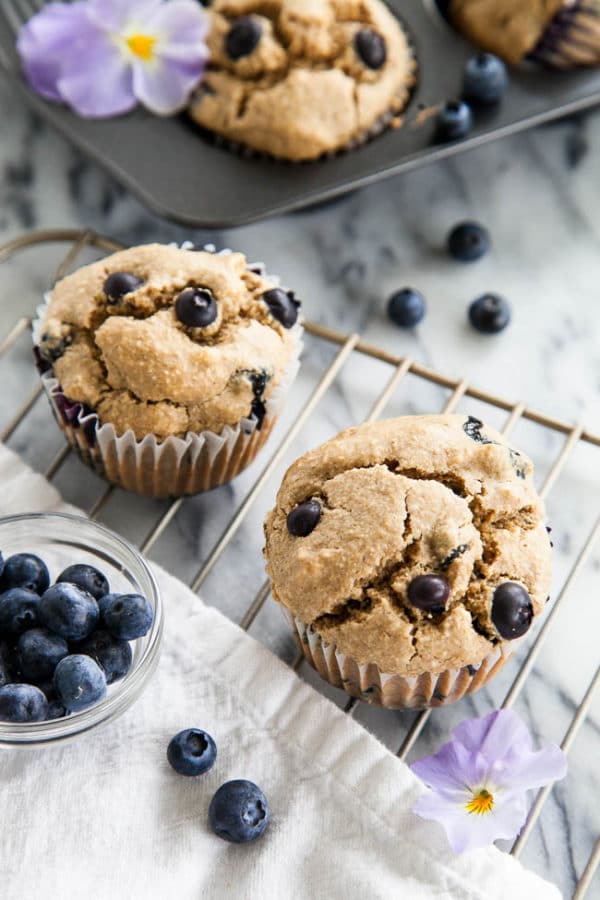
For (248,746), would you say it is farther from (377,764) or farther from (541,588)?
(541,588)

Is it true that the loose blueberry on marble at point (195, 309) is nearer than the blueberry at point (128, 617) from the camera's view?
No

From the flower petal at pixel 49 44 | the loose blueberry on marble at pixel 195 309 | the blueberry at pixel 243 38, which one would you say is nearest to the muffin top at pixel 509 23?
the blueberry at pixel 243 38

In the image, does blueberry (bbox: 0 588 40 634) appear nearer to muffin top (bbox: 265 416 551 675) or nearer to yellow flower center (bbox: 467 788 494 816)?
muffin top (bbox: 265 416 551 675)

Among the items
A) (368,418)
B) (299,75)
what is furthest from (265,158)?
(368,418)

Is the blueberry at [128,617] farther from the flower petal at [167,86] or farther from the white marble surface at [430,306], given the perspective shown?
the flower petal at [167,86]

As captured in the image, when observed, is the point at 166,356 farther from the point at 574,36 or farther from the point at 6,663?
the point at 574,36

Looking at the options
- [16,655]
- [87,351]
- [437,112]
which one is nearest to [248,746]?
[16,655]

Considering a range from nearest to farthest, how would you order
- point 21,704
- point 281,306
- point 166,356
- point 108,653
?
point 21,704 → point 108,653 → point 166,356 → point 281,306
